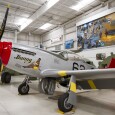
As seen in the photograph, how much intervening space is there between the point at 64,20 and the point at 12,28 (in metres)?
5.88

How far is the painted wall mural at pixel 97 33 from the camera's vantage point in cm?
874

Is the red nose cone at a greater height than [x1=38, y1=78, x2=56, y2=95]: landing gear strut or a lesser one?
greater

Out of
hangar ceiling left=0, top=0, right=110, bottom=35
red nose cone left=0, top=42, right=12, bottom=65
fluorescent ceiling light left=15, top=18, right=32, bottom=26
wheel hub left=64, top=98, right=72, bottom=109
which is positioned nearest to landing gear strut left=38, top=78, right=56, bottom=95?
wheel hub left=64, top=98, right=72, bottom=109

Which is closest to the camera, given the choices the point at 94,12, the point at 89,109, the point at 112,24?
the point at 89,109

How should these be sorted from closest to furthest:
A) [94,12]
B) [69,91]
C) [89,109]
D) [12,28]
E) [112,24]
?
[69,91]
[89,109]
[112,24]
[94,12]
[12,28]

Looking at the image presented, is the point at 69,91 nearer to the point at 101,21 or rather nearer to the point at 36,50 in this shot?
the point at 36,50

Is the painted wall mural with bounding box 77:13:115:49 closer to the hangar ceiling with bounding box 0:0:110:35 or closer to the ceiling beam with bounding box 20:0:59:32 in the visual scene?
the hangar ceiling with bounding box 0:0:110:35

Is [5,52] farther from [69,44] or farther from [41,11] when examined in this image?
[69,44]

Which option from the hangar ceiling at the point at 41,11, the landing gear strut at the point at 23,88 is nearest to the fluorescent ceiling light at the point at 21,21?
the hangar ceiling at the point at 41,11

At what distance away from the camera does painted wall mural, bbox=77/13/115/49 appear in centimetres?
874

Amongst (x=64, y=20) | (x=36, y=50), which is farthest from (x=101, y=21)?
(x=36, y=50)

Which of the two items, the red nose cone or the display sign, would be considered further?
the display sign

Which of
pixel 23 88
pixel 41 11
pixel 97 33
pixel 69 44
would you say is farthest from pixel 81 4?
pixel 23 88

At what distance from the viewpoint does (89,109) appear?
126 inches
